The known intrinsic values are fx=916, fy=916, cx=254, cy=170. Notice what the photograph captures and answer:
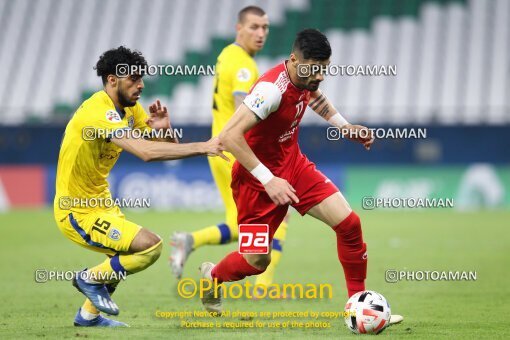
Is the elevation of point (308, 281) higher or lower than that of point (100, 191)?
lower

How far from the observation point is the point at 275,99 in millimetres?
6457

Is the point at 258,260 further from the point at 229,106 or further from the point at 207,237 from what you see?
the point at 229,106

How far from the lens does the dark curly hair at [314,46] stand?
6.46 metres

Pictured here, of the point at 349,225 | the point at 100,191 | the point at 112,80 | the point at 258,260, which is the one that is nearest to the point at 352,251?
the point at 349,225

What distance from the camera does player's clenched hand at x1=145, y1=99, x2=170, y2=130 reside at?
6.89 meters

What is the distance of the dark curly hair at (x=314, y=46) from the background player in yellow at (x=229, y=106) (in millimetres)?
2190

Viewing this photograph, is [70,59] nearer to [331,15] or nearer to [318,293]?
[331,15]

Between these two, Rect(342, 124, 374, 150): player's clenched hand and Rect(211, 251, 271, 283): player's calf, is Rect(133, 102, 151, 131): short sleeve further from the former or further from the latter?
Rect(342, 124, 374, 150): player's clenched hand

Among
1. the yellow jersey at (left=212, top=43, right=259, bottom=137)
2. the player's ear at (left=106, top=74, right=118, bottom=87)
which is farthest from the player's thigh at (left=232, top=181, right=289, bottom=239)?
the yellow jersey at (left=212, top=43, right=259, bottom=137)

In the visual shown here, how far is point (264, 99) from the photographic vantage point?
6.39m

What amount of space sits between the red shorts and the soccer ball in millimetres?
857

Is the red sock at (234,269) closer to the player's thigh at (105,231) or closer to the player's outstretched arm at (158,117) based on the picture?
the player's thigh at (105,231)

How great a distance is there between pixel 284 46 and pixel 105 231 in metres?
21.4

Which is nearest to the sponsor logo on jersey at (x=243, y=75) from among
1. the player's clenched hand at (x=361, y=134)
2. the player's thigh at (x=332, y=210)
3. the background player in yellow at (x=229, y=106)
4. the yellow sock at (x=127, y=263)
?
the background player in yellow at (x=229, y=106)
